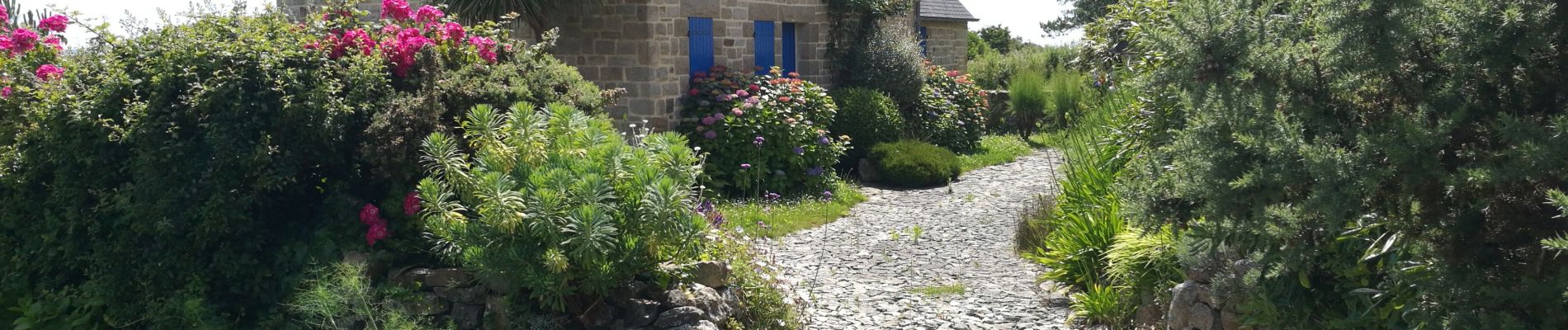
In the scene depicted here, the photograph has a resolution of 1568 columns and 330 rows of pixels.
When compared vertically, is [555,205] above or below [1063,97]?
above

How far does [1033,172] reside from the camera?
12.0m

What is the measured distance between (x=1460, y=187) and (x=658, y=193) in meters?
2.68

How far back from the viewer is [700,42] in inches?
442

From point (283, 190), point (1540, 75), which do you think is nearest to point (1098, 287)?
point (1540, 75)

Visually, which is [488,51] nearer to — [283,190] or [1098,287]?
[283,190]

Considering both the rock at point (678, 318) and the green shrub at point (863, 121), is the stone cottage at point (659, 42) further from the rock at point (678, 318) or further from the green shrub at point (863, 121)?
the rock at point (678, 318)

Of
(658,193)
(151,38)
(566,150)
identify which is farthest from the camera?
(151,38)

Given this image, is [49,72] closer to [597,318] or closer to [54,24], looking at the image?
[54,24]

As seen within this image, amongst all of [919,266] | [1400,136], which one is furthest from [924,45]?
[1400,136]

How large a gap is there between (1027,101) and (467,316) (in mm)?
12202

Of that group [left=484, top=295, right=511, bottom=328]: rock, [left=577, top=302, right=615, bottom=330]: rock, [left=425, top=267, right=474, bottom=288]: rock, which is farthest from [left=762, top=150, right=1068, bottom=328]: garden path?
[left=425, top=267, right=474, bottom=288]: rock

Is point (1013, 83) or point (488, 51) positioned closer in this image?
point (488, 51)

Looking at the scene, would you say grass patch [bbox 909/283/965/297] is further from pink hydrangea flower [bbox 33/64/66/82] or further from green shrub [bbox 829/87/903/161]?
green shrub [bbox 829/87/903/161]

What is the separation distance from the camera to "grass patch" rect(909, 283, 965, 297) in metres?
6.20
